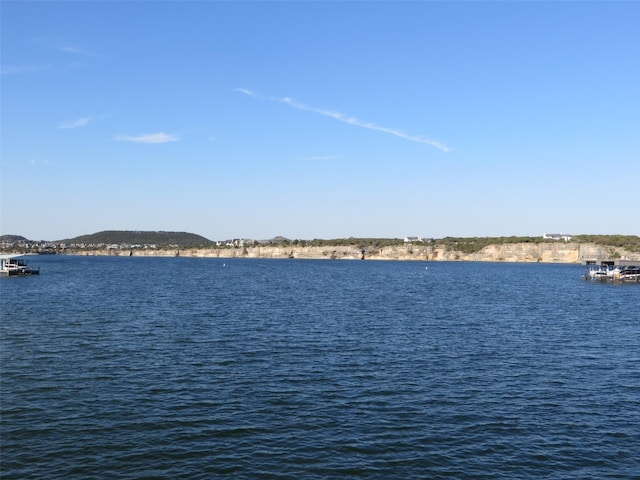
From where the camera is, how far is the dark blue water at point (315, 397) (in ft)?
83.3

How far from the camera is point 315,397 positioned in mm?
34812

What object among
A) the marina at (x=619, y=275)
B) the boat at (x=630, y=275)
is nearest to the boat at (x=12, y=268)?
the marina at (x=619, y=275)

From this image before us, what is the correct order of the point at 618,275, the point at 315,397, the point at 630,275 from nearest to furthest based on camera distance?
the point at 315,397, the point at 630,275, the point at 618,275

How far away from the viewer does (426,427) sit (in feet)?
97.6

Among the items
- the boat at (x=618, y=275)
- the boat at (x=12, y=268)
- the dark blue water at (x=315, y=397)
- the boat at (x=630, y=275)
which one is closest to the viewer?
the dark blue water at (x=315, y=397)

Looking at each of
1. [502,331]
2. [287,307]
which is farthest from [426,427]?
[287,307]

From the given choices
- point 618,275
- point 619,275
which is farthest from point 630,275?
point 618,275

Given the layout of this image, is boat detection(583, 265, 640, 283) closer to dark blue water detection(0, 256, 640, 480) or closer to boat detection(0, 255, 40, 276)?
dark blue water detection(0, 256, 640, 480)

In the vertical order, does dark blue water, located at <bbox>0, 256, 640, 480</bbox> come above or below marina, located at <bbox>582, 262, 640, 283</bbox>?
below

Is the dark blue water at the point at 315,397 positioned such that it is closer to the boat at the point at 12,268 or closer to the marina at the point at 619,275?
the marina at the point at 619,275

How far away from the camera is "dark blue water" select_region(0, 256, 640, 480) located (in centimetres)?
2538

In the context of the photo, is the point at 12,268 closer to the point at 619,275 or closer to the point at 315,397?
the point at 315,397

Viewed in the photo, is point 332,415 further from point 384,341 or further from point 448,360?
point 384,341

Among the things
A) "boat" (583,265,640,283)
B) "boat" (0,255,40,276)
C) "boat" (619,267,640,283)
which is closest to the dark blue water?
"boat" (619,267,640,283)
